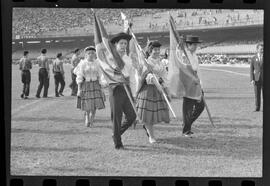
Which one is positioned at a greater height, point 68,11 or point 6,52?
point 68,11

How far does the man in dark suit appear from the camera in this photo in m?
5.69

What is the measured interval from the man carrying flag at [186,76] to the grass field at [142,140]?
0.25 feet

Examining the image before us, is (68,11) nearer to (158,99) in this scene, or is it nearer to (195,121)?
(158,99)

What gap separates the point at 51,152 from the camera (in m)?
5.57

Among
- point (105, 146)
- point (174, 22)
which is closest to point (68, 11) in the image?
point (174, 22)

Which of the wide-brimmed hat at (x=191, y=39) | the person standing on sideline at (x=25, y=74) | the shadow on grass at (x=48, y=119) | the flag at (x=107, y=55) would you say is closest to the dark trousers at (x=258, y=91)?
the wide-brimmed hat at (x=191, y=39)

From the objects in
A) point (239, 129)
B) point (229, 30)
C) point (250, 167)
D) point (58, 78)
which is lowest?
point (250, 167)

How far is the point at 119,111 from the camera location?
5629mm

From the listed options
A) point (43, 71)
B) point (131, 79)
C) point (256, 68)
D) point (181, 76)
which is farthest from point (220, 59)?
point (43, 71)

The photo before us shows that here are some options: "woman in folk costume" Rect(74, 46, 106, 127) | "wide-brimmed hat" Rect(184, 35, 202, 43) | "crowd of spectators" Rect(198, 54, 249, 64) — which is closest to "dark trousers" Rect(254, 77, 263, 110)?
"crowd of spectators" Rect(198, 54, 249, 64)

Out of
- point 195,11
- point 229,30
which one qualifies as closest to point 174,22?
point 195,11

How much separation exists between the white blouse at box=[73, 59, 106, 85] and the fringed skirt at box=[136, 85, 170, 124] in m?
0.45

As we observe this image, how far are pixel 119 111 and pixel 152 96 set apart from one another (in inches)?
15.1

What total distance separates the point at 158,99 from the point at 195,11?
100 centimetres
